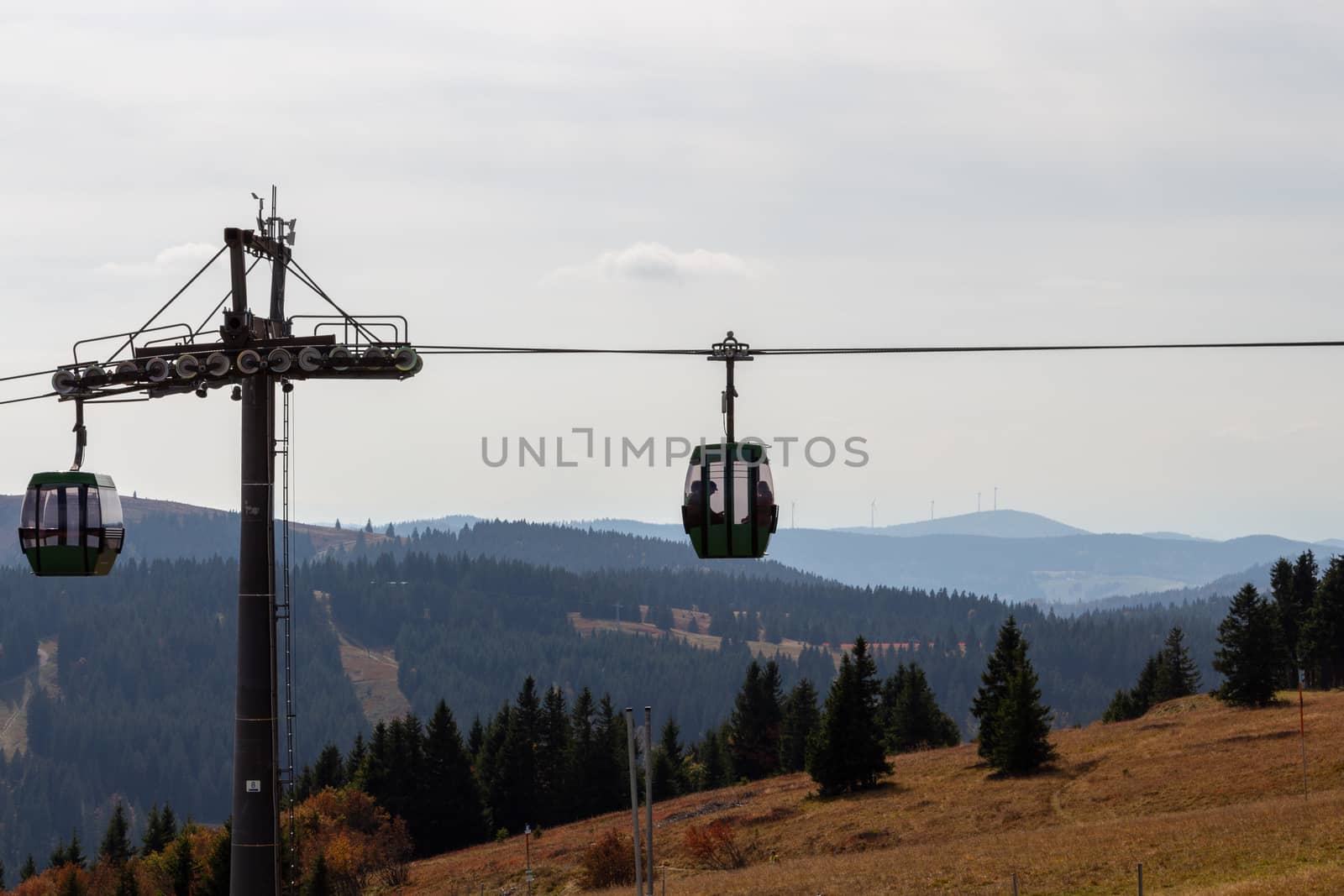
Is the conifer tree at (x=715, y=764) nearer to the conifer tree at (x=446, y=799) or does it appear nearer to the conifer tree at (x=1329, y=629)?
the conifer tree at (x=446, y=799)

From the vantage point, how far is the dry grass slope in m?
41.7

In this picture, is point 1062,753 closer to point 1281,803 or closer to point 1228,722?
point 1228,722

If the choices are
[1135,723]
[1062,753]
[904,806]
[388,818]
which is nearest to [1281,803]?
[904,806]

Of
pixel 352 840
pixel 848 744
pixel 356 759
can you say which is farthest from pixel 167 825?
pixel 848 744

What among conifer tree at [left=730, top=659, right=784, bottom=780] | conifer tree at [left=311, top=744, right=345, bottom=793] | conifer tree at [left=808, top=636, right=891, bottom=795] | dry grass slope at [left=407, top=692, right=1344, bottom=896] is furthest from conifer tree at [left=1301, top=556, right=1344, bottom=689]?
conifer tree at [left=311, top=744, right=345, bottom=793]

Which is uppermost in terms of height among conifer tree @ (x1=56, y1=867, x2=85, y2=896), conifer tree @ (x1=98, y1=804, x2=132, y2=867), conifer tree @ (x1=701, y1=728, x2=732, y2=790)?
conifer tree @ (x1=701, y1=728, x2=732, y2=790)

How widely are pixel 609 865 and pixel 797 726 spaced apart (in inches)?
2373

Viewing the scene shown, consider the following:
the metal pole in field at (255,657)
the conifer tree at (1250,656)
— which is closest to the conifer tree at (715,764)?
the conifer tree at (1250,656)

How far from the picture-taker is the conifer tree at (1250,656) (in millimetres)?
87188

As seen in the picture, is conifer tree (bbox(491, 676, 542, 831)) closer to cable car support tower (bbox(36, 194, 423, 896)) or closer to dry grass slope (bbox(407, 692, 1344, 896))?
dry grass slope (bbox(407, 692, 1344, 896))

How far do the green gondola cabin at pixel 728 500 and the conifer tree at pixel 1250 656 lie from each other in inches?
2940

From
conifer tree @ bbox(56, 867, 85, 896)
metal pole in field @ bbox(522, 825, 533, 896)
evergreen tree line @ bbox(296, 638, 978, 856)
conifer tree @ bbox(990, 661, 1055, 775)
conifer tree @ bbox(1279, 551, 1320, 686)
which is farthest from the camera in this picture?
evergreen tree line @ bbox(296, 638, 978, 856)

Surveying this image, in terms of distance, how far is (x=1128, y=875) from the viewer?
134 ft

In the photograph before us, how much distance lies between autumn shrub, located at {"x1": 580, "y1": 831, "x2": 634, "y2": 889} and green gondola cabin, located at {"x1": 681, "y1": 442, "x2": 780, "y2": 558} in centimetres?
4493
